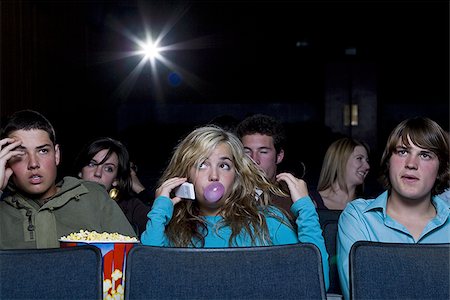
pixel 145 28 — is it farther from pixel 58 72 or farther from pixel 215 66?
pixel 58 72

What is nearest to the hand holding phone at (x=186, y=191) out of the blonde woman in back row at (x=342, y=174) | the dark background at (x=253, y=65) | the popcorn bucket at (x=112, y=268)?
the popcorn bucket at (x=112, y=268)

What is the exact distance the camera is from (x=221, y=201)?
2.45 m

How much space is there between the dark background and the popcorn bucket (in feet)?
24.4

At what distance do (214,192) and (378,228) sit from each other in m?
0.58

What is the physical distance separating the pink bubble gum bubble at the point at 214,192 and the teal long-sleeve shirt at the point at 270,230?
0.35 ft

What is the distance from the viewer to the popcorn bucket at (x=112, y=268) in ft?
5.90

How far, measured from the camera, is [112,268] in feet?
5.93

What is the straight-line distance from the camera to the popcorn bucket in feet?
5.90

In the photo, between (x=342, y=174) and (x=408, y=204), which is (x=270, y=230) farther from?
(x=342, y=174)

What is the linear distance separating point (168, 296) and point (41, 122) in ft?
3.85

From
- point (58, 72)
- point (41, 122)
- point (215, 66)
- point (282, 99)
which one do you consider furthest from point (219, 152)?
point (215, 66)

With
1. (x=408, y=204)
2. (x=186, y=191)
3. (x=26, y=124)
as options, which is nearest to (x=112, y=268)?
(x=186, y=191)

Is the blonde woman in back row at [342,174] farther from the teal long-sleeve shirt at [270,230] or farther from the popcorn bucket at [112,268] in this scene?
the popcorn bucket at [112,268]

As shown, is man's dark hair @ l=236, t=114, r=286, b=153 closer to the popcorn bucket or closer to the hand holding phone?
the hand holding phone
